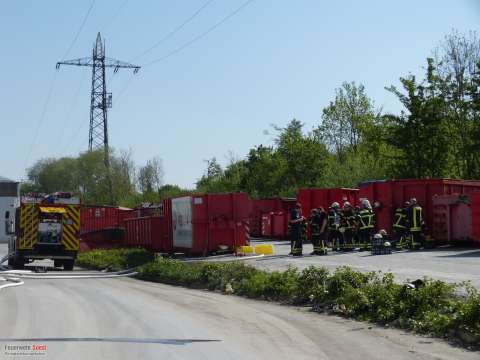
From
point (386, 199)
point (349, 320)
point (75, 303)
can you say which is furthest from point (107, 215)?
point (349, 320)

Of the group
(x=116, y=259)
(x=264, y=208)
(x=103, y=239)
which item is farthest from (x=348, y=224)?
(x=264, y=208)

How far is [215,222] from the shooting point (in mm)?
27000

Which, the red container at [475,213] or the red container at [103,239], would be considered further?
the red container at [103,239]

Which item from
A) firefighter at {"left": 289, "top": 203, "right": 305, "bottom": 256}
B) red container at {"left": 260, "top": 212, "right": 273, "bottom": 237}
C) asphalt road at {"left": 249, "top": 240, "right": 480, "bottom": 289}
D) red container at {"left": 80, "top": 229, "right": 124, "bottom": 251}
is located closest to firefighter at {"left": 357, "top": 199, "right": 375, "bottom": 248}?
asphalt road at {"left": 249, "top": 240, "right": 480, "bottom": 289}

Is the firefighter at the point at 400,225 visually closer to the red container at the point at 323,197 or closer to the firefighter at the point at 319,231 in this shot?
the firefighter at the point at 319,231

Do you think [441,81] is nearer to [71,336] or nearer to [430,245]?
[430,245]

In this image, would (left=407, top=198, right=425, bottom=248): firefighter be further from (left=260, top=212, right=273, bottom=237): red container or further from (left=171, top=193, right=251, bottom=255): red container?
(left=260, top=212, right=273, bottom=237): red container

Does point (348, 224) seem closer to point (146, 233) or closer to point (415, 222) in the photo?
point (415, 222)

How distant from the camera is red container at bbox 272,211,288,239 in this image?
3959 cm

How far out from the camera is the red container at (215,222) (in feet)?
88.2

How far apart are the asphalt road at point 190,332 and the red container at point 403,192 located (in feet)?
41.1

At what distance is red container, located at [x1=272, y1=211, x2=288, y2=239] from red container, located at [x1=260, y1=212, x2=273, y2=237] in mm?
365

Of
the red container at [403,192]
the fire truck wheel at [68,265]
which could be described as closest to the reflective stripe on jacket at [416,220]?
the red container at [403,192]

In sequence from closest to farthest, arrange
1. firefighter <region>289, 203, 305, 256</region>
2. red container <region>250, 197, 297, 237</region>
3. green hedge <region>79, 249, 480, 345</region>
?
1. green hedge <region>79, 249, 480, 345</region>
2. firefighter <region>289, 203, 305, 256</region>
3. red container <region>250, 197, 297, 237</region>
